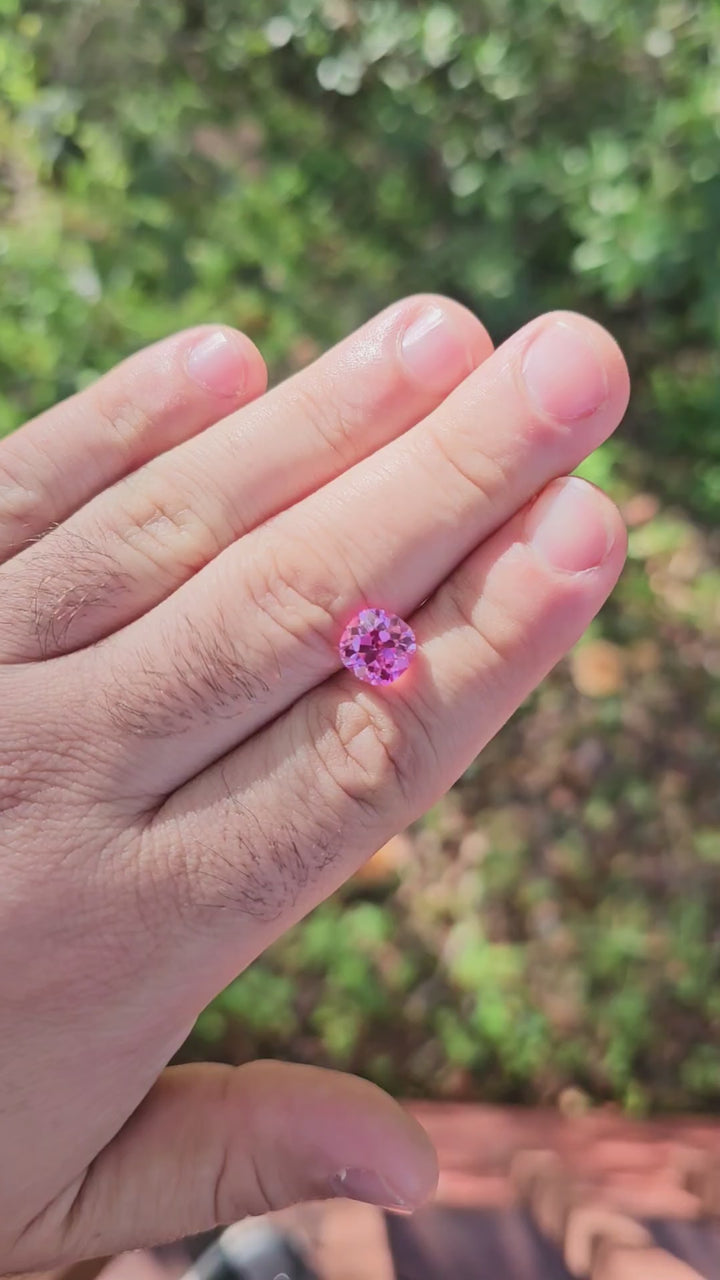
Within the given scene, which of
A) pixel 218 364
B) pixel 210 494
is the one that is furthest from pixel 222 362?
pixel 210 494

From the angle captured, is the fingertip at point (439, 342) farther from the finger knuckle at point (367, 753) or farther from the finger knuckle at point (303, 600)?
the finger knuckle at point (367, 753)

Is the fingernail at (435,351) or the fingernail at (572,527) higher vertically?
the fingernail at (435,351)

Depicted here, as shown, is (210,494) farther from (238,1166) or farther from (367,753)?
(238,1166)

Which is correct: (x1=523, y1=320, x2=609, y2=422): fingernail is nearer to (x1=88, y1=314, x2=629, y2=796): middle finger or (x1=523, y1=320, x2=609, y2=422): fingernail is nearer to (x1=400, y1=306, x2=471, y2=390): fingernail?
(x1=88, y1=314, x2=629, y2=796): middle finger

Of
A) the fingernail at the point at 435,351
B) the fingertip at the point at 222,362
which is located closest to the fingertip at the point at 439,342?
the fingernail at the point at 435,351

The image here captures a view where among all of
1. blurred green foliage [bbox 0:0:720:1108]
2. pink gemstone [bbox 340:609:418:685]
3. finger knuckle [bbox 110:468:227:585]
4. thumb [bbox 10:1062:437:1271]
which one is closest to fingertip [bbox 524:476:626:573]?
pink gemstone [bbox 340:609:418:685]

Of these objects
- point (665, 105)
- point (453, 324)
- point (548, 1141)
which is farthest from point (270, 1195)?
point (665, 105)
